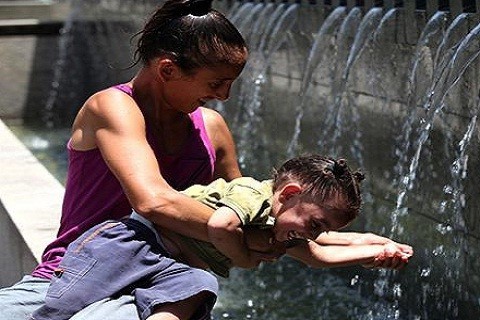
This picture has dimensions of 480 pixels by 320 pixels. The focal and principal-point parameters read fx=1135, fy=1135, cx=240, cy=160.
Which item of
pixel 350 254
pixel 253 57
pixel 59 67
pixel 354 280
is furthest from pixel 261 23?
pixel 350 254

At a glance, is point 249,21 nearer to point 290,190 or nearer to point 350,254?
point 350,254

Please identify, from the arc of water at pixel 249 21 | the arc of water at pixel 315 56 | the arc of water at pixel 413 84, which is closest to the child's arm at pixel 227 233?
the arc of water at pixel 413 84

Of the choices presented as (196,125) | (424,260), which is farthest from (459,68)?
(196,125)

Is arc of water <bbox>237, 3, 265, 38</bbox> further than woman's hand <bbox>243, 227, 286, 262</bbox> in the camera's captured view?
Yes

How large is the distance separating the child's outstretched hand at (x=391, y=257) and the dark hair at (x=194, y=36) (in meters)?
0.62

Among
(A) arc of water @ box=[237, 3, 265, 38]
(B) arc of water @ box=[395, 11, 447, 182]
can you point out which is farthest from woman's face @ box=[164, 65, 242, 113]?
(A) arc of water @ box=[237, 3, 265, 38]

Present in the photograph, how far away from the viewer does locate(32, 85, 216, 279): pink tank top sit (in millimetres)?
3121

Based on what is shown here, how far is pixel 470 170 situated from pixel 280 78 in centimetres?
383

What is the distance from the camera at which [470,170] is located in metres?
5.91

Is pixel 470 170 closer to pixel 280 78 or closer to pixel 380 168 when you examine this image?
pixel 380 168

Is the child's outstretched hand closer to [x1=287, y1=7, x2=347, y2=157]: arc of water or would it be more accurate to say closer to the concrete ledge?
the concrete ledge

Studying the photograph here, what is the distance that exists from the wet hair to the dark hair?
39 centimetres

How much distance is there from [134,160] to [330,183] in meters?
0.52

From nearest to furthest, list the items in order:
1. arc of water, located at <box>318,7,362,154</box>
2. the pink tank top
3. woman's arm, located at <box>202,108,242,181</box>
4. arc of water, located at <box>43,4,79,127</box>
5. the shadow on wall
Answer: the pink tank top < woman's arm, located at <box>202,108,242,181</box> < the shadow on wall < arc of water, located at <box>318,7,362,154</box> < arc of water, located at <box>43,4,79,127</box>
